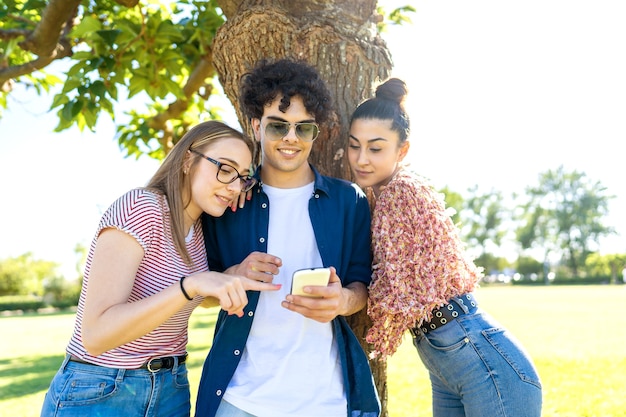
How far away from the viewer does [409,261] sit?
275 centimetres

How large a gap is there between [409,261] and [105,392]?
4.84 feet

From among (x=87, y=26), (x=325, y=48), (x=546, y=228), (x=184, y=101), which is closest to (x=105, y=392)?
(x=325, y=48)

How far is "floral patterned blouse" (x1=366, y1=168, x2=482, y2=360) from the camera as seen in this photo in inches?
108

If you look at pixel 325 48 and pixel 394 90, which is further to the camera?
pixel 325 48

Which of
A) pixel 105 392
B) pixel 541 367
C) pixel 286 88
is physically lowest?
pixel 541 367

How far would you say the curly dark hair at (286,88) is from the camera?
2875 millimetres

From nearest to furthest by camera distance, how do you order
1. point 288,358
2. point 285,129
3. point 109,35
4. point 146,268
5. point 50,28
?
point 146,268 < point 288,358 < point 285,129 < point 109,35 < point 50,28

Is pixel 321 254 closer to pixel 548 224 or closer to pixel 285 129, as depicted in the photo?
pixel 285 129

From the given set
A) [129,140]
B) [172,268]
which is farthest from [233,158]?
[129,140]

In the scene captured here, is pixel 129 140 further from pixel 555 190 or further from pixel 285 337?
pixel 555 190

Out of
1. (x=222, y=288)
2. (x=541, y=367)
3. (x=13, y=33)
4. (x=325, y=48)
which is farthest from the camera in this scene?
(x=541, y=367)

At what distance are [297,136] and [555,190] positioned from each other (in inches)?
3438

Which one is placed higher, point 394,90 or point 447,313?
point 394,90

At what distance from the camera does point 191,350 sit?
1202 cm
